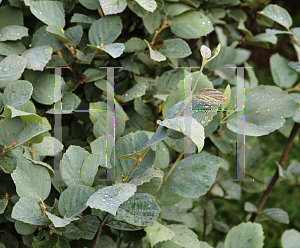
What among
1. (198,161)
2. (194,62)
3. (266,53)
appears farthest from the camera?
(266,53)

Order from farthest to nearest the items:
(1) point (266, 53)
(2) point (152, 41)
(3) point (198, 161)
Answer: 1. (1) point (266, 53)
2. (2) point (152, 41)
3. (3) point (198, 161)

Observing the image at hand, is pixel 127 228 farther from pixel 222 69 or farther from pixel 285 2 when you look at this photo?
pixel 285 2

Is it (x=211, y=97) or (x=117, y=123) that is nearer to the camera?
(x=211, y=97)

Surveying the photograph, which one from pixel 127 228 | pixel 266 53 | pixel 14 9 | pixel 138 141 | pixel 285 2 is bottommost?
pixel 266 53

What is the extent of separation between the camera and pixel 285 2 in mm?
3197

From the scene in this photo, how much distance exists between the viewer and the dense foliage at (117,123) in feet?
2.01

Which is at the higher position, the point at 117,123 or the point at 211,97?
the point at 211,97

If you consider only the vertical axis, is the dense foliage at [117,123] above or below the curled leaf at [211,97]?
below

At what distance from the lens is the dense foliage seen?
61 cm

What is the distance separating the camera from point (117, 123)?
2.59 ft

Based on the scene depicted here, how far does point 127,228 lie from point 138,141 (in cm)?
18

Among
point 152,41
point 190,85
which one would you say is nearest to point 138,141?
point 190,85

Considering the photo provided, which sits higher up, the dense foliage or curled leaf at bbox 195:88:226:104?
curled leaf at bbox 195:88:226:104

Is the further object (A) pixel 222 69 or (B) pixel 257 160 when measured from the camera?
(B) pixel 257 160
